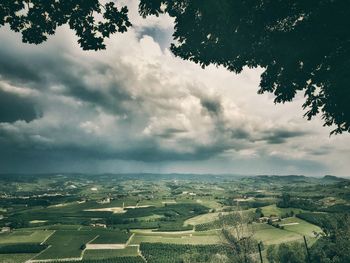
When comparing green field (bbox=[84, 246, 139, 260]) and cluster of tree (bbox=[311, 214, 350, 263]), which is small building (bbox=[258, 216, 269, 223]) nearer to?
green field (bbox=[84, 246, 139, 260])

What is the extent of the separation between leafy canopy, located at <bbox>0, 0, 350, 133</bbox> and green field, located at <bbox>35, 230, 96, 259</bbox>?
83.1 metres

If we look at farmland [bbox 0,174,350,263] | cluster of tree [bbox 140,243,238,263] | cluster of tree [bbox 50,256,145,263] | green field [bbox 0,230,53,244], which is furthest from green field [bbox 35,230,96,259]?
cluster of tree [bbox 140,243,238,263]

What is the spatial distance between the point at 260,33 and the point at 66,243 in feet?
329

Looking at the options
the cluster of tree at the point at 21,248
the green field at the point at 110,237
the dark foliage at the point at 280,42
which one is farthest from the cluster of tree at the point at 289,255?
the cluster of tree at the point at 21,248

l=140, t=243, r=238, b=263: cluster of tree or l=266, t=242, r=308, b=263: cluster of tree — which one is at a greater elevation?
l=266, t=242, r=308, b=263: cluster of tree

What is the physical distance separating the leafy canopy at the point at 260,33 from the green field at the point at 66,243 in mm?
83095

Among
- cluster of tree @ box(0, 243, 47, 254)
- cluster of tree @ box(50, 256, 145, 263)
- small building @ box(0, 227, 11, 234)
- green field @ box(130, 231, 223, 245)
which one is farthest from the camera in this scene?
small building @ box(0, 227, 11, 234)

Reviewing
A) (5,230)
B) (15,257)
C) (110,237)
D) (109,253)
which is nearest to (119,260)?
(109,253)

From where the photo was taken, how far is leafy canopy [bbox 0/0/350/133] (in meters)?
11.7

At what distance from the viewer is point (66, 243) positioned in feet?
319

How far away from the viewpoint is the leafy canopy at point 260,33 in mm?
11734

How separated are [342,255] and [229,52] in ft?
183

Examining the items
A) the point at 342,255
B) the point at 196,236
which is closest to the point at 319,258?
the point at 342,255

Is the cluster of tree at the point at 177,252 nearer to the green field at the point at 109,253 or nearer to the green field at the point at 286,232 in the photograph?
the green field at the point at 109,253
